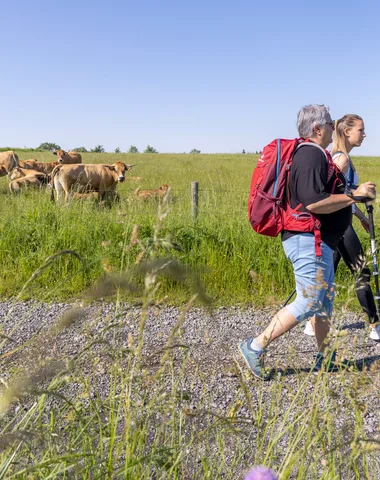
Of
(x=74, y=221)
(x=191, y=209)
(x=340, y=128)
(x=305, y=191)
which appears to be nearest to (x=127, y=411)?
(x=305, y=191)

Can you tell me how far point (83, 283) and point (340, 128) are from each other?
3.30 m

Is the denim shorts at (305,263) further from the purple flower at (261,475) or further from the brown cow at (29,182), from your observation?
the brown cow at (29,182)

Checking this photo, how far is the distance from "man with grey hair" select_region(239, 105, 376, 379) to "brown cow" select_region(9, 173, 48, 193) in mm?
11314

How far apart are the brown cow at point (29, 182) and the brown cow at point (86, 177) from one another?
1.16 m

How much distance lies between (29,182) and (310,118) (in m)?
12.0

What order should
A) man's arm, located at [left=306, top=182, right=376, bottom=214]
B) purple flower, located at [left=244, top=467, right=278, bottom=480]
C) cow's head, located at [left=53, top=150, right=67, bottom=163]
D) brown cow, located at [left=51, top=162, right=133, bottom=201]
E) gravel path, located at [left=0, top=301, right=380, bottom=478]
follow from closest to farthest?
1. purple flower, located at [left=244, top=467, right=278, bottom=480]
2. man's arm, located at [left=306, top=182, right=376, bottom=214]
3. gravel path, located at [left=0, top=301, right=380, bottom=478]
4. brown cow, located at [left=51, top=162, right=133, bottom=201]
5. cow's head, located at [left=53, top=150, right=67, bottom=163]

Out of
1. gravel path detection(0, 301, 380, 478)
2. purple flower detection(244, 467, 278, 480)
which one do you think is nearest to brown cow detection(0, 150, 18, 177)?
gravel path detection(0, 301, 380, 478)

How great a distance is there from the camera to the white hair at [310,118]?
3.59 m

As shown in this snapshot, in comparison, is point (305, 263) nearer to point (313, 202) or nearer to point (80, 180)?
point (313, 202)

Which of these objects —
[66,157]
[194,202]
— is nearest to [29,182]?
[194,202]

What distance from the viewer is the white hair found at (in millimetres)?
3586

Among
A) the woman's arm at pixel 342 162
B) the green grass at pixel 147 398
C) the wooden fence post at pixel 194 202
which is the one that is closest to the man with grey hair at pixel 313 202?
the green grass at pixel 147 398

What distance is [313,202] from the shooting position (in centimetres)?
333

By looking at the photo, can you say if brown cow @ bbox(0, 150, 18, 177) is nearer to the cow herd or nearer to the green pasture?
the cow herd
